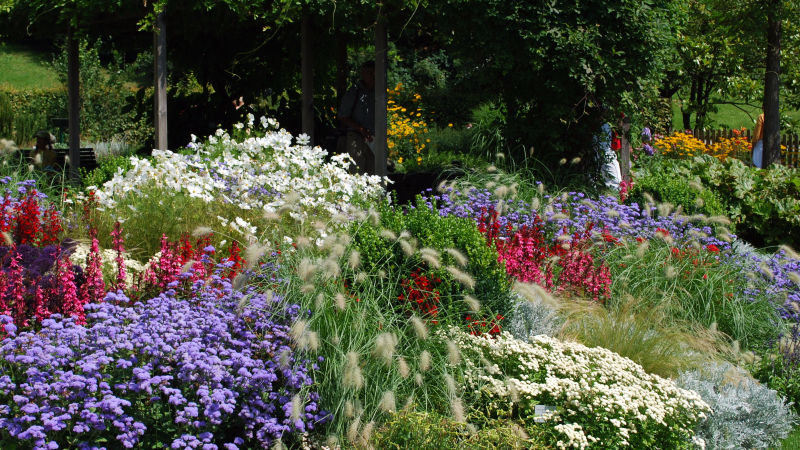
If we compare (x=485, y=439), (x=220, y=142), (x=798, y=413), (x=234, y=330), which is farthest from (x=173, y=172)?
(x=798, y=413)

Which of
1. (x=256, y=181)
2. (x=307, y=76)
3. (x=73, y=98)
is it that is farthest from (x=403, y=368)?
(x=73, y=98)

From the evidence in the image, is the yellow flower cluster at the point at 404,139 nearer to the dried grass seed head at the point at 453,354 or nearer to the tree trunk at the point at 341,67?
the tree trunk at the point at 341,67

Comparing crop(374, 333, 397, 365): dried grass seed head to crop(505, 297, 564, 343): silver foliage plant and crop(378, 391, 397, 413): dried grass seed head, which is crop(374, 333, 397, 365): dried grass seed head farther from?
crop(505, 297, 564, 343): silver foliage plant

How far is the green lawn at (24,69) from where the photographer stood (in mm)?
29141

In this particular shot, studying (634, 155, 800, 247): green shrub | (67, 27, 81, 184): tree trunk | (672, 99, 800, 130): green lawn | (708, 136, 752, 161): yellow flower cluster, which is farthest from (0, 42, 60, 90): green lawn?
(634, 155, 800, 247): green shrub

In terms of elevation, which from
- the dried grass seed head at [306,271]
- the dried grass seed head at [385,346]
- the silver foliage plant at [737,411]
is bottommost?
the silver foliage plant at [737,411]

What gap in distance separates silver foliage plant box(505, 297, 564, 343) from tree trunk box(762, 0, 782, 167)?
754 centimetres

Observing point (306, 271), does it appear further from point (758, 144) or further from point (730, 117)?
point (730, 117)

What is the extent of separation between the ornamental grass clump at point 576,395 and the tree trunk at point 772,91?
789cm

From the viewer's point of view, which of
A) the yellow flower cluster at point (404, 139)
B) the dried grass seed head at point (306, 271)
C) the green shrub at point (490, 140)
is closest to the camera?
the dried grass seed head at point (306, 271)

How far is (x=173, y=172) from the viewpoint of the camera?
18.2ft

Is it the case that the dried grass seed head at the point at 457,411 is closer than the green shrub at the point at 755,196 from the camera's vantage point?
Yes

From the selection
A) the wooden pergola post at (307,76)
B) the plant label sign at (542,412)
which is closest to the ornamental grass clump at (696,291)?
the plant label sign at (542,412)

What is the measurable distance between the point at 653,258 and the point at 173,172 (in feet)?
11.2
